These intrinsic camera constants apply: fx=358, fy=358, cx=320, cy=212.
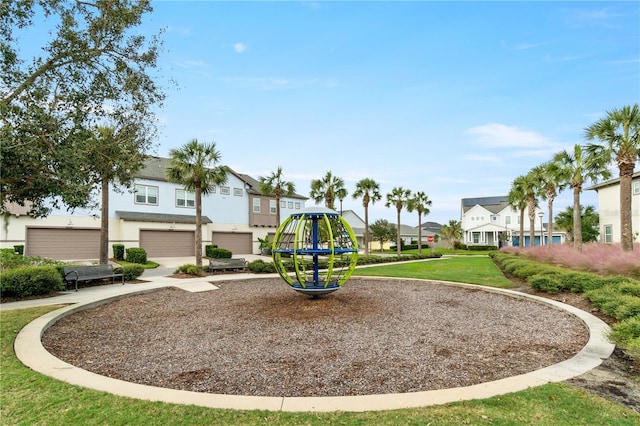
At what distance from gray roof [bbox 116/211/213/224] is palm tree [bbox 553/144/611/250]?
29917 mm

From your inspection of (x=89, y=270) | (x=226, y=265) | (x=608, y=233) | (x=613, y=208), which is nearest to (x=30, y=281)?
(x=89, y=270)

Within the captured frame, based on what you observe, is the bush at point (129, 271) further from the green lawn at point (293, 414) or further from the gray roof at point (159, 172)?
the gray roof at point (159, 172)

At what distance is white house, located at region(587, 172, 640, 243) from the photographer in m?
29.2

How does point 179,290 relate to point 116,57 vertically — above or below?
below

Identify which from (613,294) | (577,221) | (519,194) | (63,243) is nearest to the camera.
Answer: (613,294)

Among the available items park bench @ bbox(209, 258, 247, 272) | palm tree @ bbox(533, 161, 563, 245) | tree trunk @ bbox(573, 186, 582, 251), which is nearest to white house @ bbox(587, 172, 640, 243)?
palm tree @ bbox(533, 161, 563, 245)

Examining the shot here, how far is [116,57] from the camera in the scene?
7867 millimetres

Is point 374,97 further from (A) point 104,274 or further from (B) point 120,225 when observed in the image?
(B) point 120,225

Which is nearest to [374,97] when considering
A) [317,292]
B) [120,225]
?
[317,292]

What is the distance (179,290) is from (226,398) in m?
10.6

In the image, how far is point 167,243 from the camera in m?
32.5

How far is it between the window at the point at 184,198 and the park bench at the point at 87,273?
64.0 ft

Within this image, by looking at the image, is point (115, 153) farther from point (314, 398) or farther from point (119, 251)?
point (119, 251)

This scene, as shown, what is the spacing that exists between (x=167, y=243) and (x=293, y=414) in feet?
104
